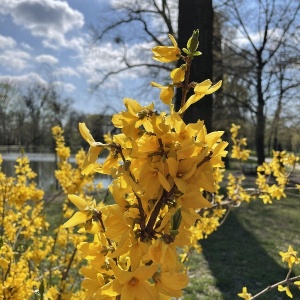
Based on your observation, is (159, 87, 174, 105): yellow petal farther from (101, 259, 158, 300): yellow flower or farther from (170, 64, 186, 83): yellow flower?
(101, 259, 158, 300): yellow flower

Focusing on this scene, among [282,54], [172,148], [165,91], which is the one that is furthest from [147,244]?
[282,54]

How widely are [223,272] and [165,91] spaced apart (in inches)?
206

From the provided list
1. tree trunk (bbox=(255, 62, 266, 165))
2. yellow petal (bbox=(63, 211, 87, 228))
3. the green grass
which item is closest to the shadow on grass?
the green grass

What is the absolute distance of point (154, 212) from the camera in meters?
0.75

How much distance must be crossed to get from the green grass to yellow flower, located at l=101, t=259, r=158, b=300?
4309mm

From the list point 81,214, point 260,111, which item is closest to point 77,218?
point 81,214

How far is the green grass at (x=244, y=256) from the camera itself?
5.00 m

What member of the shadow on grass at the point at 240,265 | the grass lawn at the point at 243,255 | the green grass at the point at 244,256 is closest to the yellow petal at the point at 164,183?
the grass lawn at the point at 243,255

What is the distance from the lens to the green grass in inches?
197

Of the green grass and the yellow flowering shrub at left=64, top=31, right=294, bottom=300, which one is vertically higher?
the yellow flowering shrub at left=64, top=31, right=294, bottom=300

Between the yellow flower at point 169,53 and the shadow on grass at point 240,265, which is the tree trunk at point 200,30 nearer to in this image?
the shadow on grass at point 240,265

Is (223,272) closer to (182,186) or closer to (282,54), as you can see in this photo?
(182,186)

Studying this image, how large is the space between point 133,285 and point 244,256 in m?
A: 6.12

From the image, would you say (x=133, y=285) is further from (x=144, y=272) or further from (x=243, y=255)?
(x=243, y=255)
